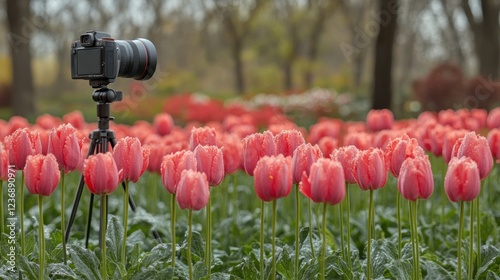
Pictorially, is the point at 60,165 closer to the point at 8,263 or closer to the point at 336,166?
the point at 8,263

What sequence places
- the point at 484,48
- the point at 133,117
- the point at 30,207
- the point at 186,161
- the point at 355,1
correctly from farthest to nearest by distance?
1. the point at 355,1
2. the point at 484,48
3. the point at 133,117
4. the point at 30,207
5. the point at 186,161

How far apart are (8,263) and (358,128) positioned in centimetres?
→ 254

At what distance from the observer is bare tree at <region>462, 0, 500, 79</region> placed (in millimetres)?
14516

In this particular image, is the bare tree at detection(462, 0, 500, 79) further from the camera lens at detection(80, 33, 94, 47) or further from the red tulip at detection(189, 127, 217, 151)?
the camera lens at detection(80, 33, 94, 47)

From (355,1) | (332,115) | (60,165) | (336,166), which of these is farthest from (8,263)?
(355,1)

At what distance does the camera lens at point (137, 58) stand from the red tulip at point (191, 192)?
0.89 meters

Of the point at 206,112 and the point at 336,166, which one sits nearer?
the point at 336,166

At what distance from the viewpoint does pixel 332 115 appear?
13.5 metres

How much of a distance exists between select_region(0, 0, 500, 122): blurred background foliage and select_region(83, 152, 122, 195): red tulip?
25.6 ft

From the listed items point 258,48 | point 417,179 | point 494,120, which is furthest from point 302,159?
point 258,48

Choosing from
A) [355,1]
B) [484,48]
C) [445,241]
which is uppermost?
[355,1]

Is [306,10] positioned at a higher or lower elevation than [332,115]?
higher

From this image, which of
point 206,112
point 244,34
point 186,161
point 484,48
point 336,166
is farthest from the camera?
point 244,34

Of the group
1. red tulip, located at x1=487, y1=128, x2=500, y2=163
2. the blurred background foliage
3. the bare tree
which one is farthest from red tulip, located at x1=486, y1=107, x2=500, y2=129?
the bare tree
